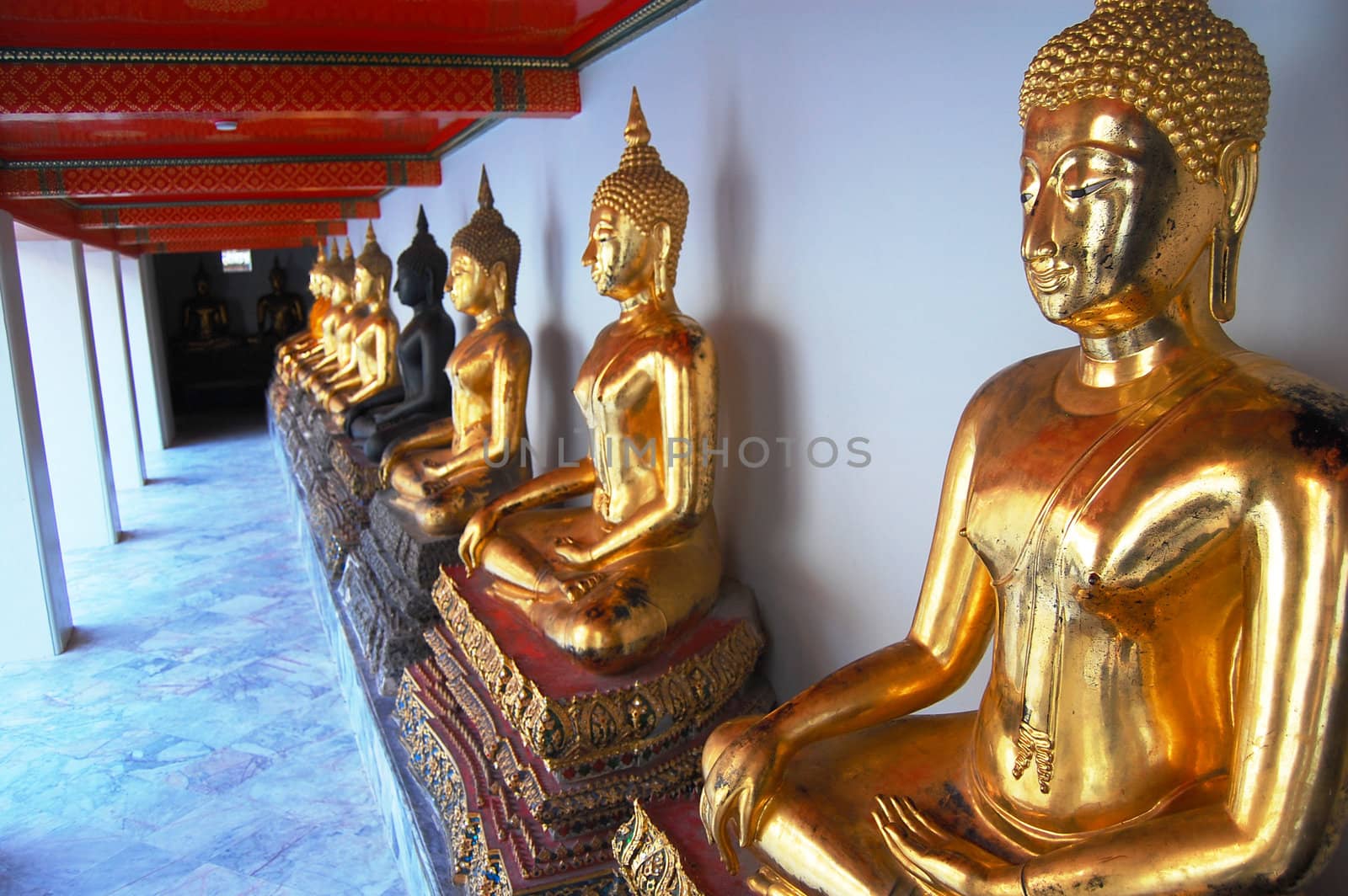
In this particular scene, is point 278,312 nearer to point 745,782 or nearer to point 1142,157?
point 745,782

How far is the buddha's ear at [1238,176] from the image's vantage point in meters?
1.10

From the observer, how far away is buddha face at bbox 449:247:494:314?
3613 millimetres

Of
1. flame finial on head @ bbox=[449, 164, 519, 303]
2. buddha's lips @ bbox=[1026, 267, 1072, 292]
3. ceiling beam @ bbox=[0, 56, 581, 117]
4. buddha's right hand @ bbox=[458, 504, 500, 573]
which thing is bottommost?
buddha's right hand @ bbox=[458, 504, 500, 573]

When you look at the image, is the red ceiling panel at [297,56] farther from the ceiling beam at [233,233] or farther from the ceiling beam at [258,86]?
the ceiling beam at [233,233]

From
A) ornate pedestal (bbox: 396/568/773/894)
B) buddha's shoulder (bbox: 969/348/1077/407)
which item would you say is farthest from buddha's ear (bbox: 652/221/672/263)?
buddha's shoulder (bbox: 969/348/1077/407)

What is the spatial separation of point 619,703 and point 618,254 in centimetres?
106

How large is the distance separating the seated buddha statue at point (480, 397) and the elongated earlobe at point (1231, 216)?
103 inches

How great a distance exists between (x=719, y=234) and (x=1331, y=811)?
2013 mm

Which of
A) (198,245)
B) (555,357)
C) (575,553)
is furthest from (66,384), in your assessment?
(575,553)

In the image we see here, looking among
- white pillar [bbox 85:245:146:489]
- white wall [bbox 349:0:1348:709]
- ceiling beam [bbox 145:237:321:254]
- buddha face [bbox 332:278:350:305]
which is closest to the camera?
white wall [bbox 349:0:1348:709]

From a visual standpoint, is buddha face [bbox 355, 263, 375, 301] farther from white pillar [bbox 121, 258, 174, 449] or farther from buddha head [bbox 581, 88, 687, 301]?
white pillar [bbox 121, 258, 174, 449]

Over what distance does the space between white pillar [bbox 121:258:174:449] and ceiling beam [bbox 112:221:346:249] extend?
0.80 metres

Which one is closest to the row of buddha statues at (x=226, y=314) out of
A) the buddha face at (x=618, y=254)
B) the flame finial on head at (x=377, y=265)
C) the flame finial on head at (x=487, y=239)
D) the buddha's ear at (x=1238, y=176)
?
the flame finial on head at (x=377, y=265)

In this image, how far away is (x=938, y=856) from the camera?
1.24m
